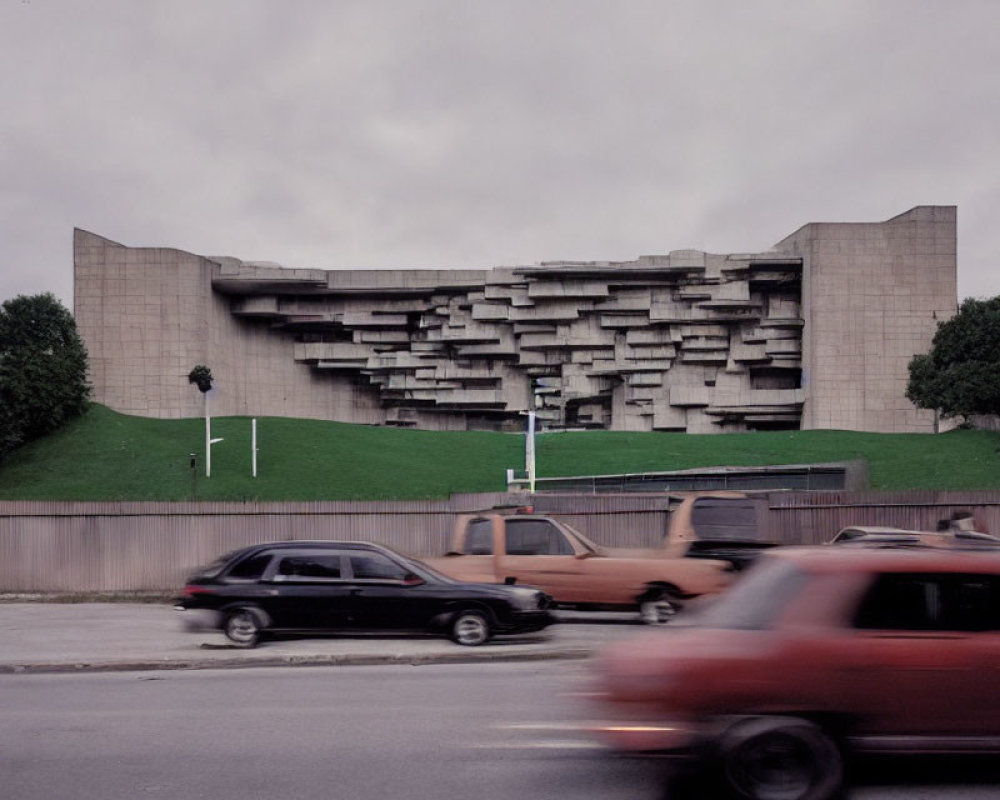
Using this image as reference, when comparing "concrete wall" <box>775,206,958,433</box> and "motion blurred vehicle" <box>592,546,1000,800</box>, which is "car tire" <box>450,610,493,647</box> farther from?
"concrete wall" <box>775,206,958,433</box>

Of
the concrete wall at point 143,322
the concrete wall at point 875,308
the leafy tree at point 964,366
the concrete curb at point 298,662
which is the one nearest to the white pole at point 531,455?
the concrete curb at point 298,662

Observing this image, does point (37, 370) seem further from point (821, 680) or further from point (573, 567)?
point (821, 680)

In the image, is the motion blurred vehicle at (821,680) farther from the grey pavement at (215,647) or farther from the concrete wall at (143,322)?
the concrete wall at (143,322)

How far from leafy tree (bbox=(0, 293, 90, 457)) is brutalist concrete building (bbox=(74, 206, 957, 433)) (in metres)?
8.43

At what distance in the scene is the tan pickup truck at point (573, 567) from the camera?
546 inches

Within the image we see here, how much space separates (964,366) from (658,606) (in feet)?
168

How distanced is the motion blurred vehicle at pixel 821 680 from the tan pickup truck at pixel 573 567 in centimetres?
839

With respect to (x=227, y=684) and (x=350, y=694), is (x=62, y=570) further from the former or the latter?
(x=350, y=694)

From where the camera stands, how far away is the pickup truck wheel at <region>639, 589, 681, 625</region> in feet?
45.5

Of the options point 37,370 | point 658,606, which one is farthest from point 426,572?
point 37,370

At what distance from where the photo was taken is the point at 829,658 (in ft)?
17.5

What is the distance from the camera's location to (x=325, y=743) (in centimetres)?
701

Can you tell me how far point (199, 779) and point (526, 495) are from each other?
1966cm

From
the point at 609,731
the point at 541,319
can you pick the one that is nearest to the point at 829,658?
the point at 609,731
